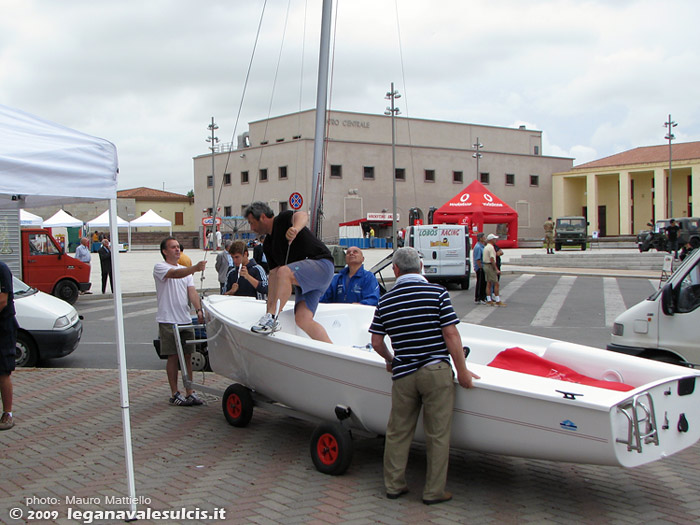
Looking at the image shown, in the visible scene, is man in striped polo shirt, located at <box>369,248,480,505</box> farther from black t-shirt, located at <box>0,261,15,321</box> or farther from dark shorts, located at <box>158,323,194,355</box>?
black t-shirt, located at <box>0,261,15,321</box>

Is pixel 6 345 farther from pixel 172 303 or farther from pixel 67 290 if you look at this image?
pixel 67 290

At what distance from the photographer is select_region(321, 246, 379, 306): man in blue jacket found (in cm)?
729

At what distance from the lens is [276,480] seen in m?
4.95

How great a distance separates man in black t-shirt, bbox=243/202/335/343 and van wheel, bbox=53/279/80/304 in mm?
13535

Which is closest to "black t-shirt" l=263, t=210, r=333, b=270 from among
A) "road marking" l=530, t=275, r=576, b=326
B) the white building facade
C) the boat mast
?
the boat mast

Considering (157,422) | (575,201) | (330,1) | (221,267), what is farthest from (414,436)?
(575,201)

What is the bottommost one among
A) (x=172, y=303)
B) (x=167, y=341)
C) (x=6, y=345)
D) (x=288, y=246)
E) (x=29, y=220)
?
(x=167, y=341)

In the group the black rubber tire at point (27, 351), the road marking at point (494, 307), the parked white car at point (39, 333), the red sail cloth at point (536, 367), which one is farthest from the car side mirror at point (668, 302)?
the black rubber tire at point (27, 351)

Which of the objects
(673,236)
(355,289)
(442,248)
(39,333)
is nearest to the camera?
(355,289)

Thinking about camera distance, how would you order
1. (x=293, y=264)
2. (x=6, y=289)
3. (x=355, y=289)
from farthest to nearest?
(x=355, y=289)
(x=6, y=289)
(x=293, y=264)

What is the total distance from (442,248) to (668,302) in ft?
46.6

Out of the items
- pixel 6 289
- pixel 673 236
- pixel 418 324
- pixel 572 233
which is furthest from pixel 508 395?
pixel 572 233

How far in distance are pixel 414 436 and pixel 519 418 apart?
33.9 inches

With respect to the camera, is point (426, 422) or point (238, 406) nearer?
Result: point (426, 422)
